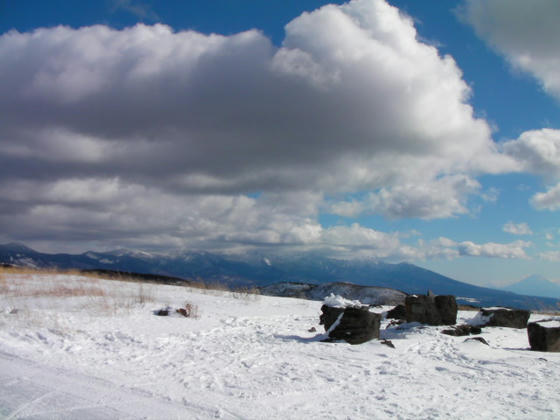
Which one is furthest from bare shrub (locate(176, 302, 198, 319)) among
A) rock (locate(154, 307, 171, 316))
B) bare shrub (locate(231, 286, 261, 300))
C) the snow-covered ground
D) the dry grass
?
bare shrub (locate(231, 286, 261, 300))

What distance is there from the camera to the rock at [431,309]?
1260 cm

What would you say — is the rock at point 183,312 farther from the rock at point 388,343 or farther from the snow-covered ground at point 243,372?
the rock at point 388,343

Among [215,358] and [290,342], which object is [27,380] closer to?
[215,358]

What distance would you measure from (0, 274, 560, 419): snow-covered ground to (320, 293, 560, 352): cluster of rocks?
520 mm

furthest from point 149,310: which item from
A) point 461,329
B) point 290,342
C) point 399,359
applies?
point 461,329

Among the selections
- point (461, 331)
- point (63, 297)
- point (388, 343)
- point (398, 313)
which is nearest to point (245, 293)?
point (398, 313)

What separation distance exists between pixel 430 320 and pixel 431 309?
35 centimetres

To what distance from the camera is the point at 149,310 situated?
13.0 m

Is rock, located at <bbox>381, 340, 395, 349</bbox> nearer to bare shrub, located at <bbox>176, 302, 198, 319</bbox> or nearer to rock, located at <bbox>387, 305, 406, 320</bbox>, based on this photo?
bare shrub, located at <bbox>176, 302, 198, 319</bbox>

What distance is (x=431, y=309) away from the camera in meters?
12.8

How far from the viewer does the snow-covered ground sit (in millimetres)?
4879

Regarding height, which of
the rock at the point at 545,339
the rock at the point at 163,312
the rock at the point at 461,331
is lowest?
the rock at the point at 163,312

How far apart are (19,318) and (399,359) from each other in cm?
868

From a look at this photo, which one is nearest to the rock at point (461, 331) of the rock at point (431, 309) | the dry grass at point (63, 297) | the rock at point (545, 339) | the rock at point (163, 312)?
the rock at point (431, 309)
